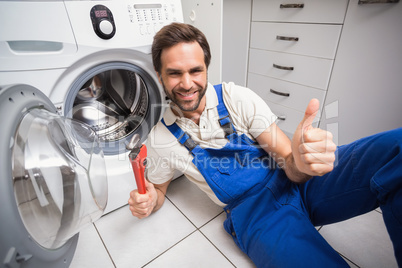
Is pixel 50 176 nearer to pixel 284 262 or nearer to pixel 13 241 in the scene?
pixel 13 241

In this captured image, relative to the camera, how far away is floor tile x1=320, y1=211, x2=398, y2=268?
85 centimetres

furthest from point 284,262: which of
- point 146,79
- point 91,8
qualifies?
point 91,8

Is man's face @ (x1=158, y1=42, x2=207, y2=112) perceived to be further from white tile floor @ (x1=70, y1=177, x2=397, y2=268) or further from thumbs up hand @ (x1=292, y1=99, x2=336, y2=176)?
white tile floor @ (x1=70, y1=177, x2=397, y2=268)

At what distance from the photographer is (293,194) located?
81 cm

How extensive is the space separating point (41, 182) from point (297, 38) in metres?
1.40

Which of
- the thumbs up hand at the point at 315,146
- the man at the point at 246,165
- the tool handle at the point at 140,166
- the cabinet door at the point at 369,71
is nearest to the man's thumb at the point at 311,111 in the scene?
the thumbs up hand at the point at 315,146

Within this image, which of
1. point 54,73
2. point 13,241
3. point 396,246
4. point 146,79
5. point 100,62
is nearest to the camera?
point 13,241

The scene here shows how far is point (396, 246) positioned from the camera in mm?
550

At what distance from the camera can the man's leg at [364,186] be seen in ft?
1.81

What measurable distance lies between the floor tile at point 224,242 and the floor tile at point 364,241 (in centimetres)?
38

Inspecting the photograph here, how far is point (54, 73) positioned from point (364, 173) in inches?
39.8

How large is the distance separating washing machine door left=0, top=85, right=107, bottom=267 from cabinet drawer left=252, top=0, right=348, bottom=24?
4.10ft

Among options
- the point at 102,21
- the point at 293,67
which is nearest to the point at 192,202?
the point at 102,21

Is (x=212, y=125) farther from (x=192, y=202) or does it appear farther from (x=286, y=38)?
(x=286, y=38)
